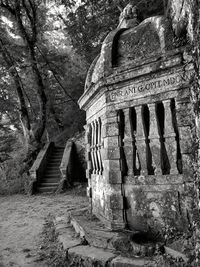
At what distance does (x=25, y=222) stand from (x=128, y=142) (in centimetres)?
426

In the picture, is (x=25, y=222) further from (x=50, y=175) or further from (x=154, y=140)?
(x=50, y=175)

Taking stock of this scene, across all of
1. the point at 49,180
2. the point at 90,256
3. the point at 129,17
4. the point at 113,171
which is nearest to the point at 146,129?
the point at 113,171

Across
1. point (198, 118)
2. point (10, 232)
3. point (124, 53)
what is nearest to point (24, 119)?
point (10, 232)

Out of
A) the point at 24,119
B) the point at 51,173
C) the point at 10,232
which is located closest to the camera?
the point at 10,232

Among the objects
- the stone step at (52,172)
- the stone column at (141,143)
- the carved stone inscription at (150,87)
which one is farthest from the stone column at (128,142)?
the stone step at (52,172)

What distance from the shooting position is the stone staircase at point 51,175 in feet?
36.2

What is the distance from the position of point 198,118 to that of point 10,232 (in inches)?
202

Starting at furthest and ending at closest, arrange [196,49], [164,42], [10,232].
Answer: [10,232]
[164,42]
[196,49]

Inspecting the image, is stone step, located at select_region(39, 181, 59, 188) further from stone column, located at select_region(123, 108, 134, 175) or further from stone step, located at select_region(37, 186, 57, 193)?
stone column, located at select_region(123, 108, 134, 175)

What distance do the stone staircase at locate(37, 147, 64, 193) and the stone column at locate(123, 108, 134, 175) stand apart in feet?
26.1

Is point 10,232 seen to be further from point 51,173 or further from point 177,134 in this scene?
point 51,173

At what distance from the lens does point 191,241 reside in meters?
2.71

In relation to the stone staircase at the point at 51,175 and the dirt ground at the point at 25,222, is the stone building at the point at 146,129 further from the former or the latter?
the stone staircase at the point at 51,175

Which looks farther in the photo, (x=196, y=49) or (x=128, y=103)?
(x=128, y=103)
